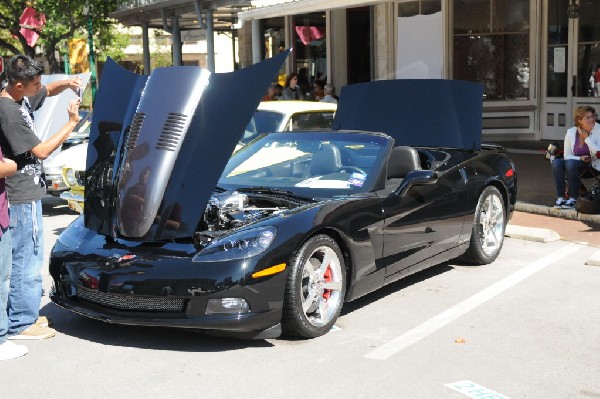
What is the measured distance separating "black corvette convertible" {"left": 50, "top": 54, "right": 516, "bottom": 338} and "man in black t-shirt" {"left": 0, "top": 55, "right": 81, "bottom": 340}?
0.76 ft

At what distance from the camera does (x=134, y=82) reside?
6.30 metres

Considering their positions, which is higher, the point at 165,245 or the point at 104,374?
the point at 165,245

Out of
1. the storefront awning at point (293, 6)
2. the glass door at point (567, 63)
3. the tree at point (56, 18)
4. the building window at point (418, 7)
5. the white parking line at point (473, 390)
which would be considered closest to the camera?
the white parking line at point (473, 390)

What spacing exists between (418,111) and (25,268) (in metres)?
4.14

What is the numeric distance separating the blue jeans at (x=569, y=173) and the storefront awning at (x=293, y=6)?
17.5 feet

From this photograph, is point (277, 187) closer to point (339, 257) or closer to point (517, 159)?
point (339, 257)

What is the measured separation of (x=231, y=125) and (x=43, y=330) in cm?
182

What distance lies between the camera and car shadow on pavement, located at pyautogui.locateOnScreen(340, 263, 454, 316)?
6477 mm

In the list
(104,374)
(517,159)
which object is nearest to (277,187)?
(104,374)

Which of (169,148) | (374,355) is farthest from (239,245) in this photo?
(374,355)

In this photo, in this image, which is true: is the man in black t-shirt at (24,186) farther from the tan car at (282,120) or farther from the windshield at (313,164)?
the tan car at (282,120)

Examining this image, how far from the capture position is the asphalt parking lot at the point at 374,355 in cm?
473

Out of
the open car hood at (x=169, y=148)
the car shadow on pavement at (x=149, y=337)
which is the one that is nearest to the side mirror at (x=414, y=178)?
the open car hood at (x=169, y=148)

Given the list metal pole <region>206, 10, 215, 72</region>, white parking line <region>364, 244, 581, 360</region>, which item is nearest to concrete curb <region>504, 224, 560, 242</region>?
white parking line <region>364, 244, 581, 360</region>
